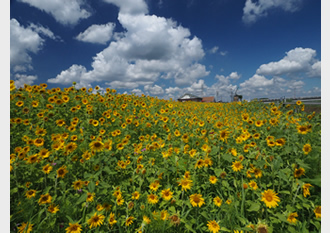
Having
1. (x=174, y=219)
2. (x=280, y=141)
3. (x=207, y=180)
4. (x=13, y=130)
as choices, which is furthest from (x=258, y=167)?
(x=13, y=130)

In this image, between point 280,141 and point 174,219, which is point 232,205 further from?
point 280,141

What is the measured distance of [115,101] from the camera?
6.12 m

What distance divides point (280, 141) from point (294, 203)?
78 cm

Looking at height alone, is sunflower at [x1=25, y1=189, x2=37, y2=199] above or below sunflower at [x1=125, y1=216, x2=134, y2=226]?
above

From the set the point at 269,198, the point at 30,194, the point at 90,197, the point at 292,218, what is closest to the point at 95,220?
the point at 90,197

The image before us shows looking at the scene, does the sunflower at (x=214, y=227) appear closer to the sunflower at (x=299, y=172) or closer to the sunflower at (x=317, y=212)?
the sunflower at (x=317, y=212)

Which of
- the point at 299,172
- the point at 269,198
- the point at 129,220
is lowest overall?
the point at 129,220

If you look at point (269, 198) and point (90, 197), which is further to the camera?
point (90, 197)

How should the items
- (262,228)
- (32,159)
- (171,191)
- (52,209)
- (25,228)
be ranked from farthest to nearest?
(171,191) → (32,159) → (52,209) → (25,228) → (262,228)

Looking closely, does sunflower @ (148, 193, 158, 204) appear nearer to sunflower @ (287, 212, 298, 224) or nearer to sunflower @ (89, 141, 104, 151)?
sunflower @ (89, 141, 104, 151)

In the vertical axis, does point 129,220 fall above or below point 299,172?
below

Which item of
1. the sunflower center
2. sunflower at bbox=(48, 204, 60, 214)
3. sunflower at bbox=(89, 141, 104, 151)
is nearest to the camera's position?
the sunflower center

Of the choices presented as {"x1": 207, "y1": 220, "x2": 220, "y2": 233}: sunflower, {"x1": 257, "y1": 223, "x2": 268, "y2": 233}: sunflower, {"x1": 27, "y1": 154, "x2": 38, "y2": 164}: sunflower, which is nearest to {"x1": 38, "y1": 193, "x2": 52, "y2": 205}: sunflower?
{"x1": 27, "y1": 154, "x2": 38, "y2": 164}: sunflower

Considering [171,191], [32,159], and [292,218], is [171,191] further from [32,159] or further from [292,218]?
A: [32,159]
